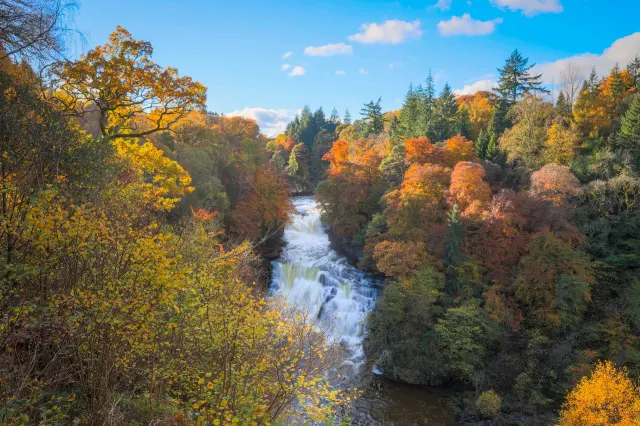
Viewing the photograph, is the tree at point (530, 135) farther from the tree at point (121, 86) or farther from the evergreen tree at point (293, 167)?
the evergreen tree at point (293, 167)

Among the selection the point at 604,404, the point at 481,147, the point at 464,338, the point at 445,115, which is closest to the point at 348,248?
the point at 464,338

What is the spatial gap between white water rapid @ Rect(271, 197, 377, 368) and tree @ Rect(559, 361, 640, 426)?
960cm

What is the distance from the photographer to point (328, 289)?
79.8 ft

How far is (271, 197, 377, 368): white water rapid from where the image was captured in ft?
70.9

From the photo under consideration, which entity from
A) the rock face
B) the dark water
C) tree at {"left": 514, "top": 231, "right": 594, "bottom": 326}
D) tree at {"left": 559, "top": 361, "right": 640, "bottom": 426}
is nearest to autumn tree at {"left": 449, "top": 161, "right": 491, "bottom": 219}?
tree at {"left": 514, "top": 231, "right": 594, "bottom": 326}

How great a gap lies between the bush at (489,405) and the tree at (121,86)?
16.8 metres

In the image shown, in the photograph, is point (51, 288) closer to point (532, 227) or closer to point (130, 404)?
point (130, 404)

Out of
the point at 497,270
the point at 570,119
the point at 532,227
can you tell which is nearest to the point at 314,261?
the point at 497,270

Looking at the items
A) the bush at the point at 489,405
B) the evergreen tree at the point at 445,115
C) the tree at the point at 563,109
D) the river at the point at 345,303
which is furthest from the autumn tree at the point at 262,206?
the tree at the point at 563,109

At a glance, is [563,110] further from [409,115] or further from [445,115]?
[409,115]

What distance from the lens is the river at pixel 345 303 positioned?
15602 mm

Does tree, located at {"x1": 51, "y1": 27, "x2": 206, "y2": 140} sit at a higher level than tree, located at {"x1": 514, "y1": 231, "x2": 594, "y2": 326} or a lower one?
higher

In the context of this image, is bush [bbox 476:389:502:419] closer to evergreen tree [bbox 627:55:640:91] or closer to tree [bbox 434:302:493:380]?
tree [bbox 434:302:493:380]

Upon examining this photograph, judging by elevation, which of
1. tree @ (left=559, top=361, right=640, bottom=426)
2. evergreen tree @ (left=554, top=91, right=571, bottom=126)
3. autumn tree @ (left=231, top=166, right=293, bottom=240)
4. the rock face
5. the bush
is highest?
evergreen tree @ (left=554, top=91, right=571, bottom=126)
